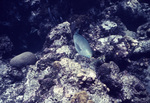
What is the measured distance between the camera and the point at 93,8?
7094mm

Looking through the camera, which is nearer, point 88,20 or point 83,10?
point 88,20

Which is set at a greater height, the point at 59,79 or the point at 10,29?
the point at 10,29

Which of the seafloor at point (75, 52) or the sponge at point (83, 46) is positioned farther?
the seafloor at point (75, 52)

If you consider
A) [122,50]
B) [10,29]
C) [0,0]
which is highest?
[0,0]

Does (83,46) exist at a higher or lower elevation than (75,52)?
lower

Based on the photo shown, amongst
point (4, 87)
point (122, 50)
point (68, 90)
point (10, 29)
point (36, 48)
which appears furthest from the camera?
point (36, 48)

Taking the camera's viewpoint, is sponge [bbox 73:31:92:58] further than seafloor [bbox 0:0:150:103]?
No

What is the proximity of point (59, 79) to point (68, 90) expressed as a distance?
49cm

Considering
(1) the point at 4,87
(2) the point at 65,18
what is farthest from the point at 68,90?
(2) the point at 65,18

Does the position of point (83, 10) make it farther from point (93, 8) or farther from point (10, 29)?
point (10, 29)

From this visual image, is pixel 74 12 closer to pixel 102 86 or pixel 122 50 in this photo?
pixel 122 50

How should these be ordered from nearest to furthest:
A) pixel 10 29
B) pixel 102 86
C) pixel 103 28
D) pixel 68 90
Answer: pixel 68 90 → pixel 102 86 → pixel 103 28 → pixel 10 29

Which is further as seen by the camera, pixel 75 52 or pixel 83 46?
pixel 75 52

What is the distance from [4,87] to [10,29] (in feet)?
11.7
